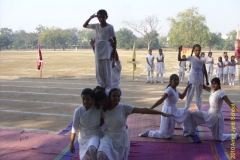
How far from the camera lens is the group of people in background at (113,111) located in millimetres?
3916

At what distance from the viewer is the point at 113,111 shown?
3947 mm

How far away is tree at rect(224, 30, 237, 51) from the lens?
6353 cm

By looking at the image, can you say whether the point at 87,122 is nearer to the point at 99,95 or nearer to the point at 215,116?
the point at 99,95

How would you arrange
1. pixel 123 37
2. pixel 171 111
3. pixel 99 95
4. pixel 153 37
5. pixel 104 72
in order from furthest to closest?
pixel 123 37 → pixel 153 37 → pixel 171 111 → pixel 104 72 → pixel 99 95

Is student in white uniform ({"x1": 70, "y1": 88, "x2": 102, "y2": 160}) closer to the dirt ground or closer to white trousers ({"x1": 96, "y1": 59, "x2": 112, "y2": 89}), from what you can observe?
white trousers ({"x1": 96, "y1": 59, "x2": 112, "y2": 89})

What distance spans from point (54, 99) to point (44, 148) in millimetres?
5273

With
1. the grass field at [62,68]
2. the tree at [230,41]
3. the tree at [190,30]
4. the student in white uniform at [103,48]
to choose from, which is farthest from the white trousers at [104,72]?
the tree at [230,41]

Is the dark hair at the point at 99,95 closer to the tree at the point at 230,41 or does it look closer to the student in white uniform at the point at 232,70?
the student in white uniform at the point at 232,70

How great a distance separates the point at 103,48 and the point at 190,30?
42.9 m

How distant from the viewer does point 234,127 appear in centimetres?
631

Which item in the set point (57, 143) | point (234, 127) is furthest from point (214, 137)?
point (57, 143)

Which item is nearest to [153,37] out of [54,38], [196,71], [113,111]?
[54,38]

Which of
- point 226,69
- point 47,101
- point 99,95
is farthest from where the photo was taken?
point 226,69

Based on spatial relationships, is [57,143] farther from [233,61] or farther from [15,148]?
[233,61]
